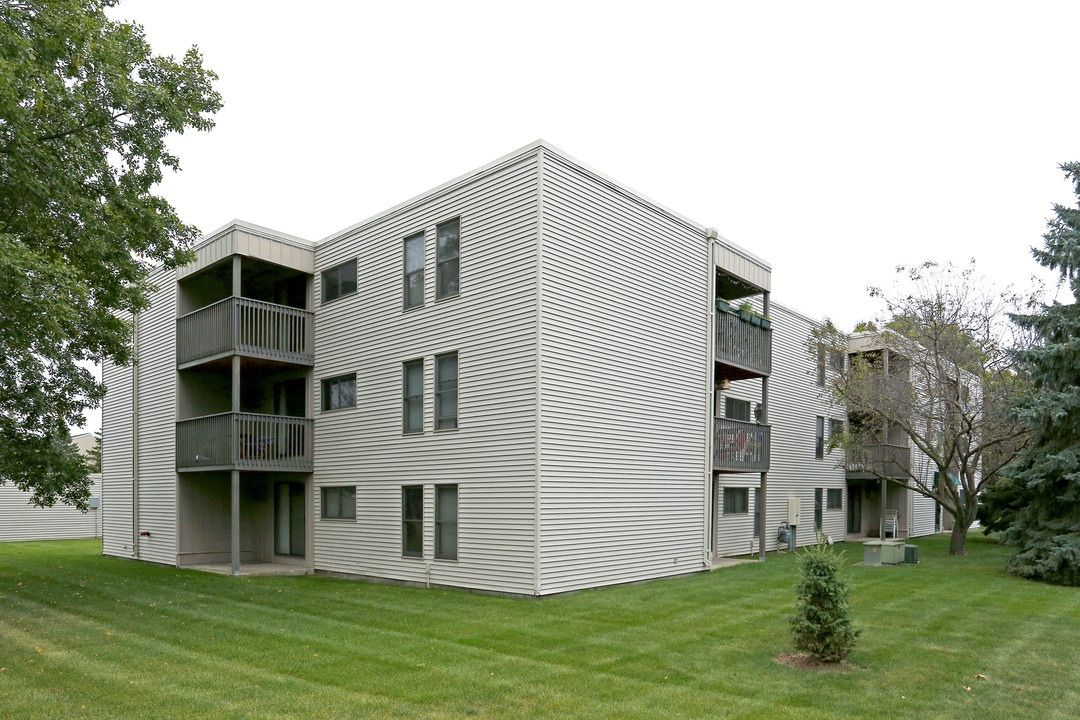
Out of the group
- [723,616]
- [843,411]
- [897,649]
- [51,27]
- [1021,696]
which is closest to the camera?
[1021,696]

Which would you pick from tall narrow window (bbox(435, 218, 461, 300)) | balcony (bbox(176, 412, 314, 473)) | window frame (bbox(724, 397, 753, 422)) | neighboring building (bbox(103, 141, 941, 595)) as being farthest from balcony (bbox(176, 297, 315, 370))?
window frame (bbox(724, 397, 753, 422))

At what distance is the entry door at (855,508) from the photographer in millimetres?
32594

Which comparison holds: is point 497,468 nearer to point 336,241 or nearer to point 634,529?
point 634,529

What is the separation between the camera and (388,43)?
15.1m

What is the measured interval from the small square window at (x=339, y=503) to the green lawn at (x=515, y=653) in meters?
2.26

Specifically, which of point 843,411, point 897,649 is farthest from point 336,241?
point 843,411

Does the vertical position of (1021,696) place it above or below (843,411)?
below

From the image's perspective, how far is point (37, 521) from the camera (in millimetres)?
32938

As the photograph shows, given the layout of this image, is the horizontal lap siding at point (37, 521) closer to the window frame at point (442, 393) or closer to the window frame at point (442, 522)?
the window frame at point (442, 522)

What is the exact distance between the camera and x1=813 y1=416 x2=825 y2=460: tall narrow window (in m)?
27.8

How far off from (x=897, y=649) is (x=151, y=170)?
1391 cm

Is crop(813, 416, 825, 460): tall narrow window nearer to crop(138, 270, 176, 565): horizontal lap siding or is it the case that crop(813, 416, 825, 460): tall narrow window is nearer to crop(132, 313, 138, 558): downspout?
crop(138, 270, 176, 565): horizontal lap siding

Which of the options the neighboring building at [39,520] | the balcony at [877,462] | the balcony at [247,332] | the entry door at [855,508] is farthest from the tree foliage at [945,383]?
the neighboring building at [39,520]

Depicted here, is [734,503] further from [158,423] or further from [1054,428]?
[158,423]
